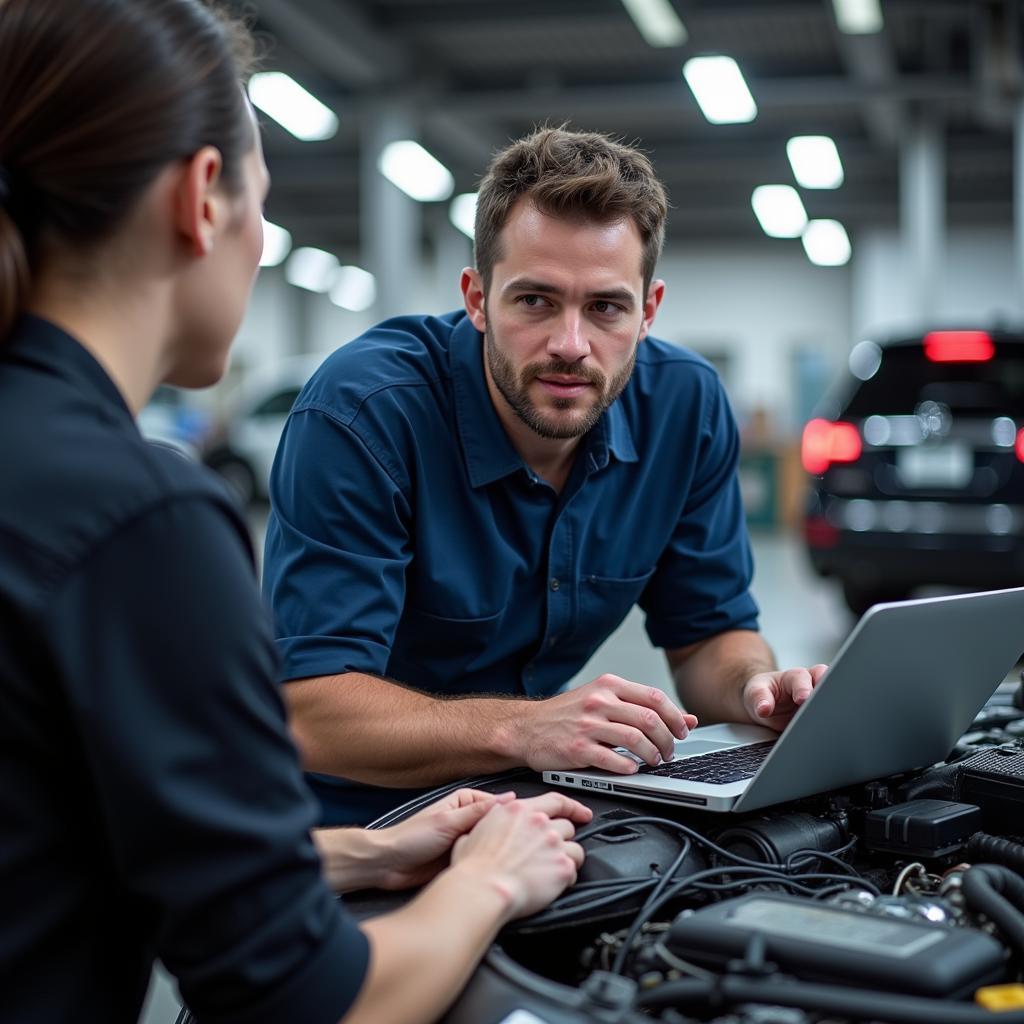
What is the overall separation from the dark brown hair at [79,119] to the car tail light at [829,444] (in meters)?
5.32

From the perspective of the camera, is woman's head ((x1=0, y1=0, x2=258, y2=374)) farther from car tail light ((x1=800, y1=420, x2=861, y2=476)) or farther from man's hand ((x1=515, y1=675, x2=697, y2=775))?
car tail light ((x1=800, y1=420, x2=861, y2=476))

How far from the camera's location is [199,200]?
887 mm

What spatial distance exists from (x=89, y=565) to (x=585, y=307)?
44.3 inches

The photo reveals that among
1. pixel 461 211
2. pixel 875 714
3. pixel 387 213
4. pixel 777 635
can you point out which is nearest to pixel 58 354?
pixel 875 714

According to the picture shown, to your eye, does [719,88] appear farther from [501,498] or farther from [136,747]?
[136,747]

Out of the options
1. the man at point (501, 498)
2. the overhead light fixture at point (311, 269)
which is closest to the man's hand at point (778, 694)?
the man at point (501, 498)

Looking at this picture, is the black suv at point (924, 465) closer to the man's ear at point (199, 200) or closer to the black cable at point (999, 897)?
the black cable at point (999, 897)

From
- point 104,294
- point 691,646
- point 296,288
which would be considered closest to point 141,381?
point 104,294

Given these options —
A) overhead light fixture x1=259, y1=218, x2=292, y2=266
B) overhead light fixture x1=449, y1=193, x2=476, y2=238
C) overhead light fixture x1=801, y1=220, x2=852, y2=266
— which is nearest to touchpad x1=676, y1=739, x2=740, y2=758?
overhead light fixture x1=449, y1=193, x2=476, y2=238

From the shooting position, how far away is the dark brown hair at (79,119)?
842 millimetres

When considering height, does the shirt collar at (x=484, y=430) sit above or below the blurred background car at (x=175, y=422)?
below

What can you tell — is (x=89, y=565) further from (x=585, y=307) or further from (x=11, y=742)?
(x=585, y=307)

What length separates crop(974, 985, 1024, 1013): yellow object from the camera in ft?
2.62

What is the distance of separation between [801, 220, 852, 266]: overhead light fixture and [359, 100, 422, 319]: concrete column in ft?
24.7
